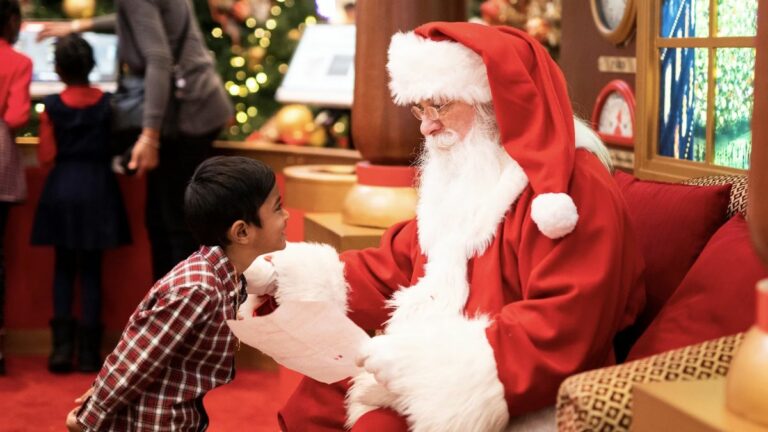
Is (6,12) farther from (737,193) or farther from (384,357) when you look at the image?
(737,193)

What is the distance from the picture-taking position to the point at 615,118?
143 inches

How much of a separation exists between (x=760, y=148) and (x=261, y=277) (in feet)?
4.07

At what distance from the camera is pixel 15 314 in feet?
14.6

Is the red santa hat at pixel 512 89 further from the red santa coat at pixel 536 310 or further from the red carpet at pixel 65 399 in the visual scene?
the red carpet at pixel 65 399

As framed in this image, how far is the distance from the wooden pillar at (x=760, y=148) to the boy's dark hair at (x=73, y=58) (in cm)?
314

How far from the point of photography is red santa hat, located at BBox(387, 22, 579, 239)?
203 centimetres

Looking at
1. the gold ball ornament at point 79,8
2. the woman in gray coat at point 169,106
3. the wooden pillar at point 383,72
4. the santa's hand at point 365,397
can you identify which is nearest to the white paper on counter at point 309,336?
the santa's hand at point 365,397

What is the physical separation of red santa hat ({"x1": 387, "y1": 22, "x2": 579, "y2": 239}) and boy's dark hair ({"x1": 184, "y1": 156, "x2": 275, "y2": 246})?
388 millimetres

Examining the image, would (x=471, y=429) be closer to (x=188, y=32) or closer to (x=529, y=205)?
(x=529, y=205)

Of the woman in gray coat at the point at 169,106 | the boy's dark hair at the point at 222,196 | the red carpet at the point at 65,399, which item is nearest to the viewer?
the boy's dark hair at the point at 222,196

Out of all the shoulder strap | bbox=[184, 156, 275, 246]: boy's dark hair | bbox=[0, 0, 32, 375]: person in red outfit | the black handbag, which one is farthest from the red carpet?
bbox=[184, 156, 275, 246]: boy's dark hair

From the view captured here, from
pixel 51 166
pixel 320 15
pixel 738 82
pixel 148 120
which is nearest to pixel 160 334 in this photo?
pixel 738 82

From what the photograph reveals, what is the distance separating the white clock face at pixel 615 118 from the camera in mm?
3543

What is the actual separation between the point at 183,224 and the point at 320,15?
5.27 feet
